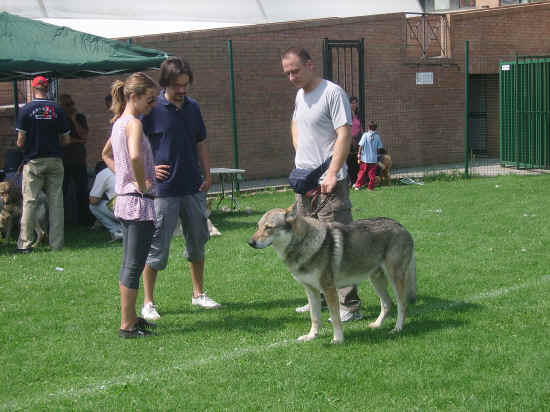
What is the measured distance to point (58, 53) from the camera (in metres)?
10.1

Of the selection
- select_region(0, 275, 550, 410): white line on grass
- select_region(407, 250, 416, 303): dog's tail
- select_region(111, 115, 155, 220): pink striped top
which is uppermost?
select_region(111, 115, 155, 220): pink striped top

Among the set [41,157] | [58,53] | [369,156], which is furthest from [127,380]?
[369,156]

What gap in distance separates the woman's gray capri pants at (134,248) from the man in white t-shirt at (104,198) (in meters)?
4.60

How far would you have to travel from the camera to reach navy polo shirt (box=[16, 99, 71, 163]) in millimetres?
9445

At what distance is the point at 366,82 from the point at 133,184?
559 inches

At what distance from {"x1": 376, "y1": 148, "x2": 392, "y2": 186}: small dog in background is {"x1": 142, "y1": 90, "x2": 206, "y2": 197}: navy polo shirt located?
9860mm

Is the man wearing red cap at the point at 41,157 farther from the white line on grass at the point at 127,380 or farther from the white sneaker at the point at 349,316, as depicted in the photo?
the white line on grass at the point at 127,380

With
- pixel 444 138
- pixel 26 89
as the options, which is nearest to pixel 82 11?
pixel 26 89

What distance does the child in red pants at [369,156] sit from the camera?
1532 cm

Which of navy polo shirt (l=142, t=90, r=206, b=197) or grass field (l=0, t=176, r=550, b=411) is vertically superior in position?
navy polo shirt (l=142, t=90, r=206, b=197)

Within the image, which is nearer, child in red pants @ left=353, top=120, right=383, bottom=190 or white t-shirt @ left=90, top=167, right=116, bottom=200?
white t-shirt @ left=90, top=167, right=116, bottom=200

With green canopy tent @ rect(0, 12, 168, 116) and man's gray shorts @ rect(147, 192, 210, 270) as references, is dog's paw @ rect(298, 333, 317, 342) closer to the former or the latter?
man's gray shorts @ rect(147, 192, 210, 270)

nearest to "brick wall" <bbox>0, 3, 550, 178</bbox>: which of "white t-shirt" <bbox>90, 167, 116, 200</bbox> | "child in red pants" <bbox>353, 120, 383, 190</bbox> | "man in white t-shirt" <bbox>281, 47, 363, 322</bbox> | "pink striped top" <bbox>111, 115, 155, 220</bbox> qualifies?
"child in red pants" <bbox>353, 120, 383, 190</bbox>

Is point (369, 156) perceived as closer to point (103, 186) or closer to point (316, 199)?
point (103, 186)
